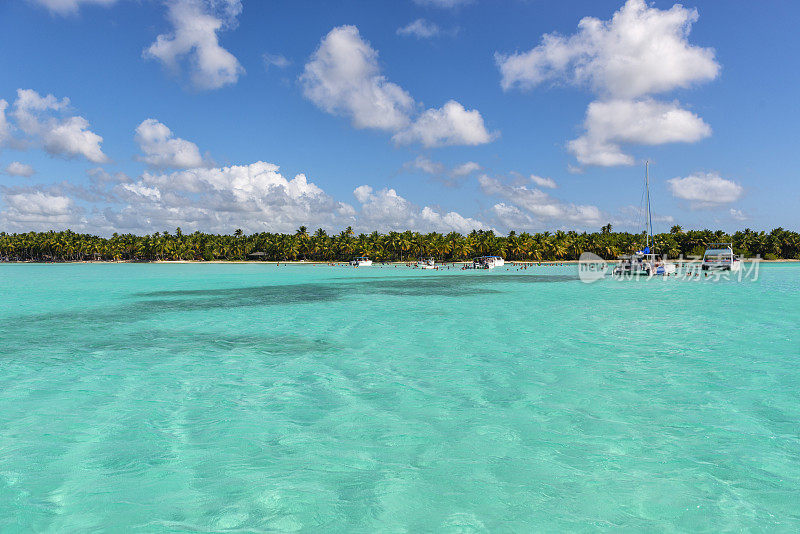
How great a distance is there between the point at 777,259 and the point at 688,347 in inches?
6216

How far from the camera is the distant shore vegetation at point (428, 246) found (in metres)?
142

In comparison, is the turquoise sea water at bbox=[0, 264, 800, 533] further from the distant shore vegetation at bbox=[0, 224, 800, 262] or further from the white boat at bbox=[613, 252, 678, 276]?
the distant shore vegetation at bbox=[0, 224, 800, 262]

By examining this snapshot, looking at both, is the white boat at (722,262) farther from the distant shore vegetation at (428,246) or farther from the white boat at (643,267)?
the distant shore vegetation at (428,246)

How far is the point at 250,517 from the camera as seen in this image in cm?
673

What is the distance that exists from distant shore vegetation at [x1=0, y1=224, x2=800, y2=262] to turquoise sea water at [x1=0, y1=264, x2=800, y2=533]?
123643 mm

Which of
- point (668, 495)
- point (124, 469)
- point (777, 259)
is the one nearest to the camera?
point (668, 495)

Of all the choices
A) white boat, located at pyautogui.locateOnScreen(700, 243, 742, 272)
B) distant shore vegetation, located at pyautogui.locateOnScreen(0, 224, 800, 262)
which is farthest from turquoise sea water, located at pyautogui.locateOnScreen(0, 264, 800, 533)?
distant shore vegetation, located at pyautogui.locateOnScreen(0, 224, 800, 262)

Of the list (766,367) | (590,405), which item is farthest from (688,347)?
(590,405)

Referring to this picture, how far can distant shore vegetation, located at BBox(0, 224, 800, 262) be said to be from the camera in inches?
5591

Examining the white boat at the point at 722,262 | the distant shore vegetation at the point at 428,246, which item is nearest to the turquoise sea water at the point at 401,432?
the white boat at the point at 722,262

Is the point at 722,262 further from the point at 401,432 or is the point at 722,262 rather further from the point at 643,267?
the point at 401,432

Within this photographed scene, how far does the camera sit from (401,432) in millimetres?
10078

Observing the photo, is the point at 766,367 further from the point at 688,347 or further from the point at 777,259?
the point at 777,259

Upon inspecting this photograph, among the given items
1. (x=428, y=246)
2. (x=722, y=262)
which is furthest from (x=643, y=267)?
(x=428, y=246)
